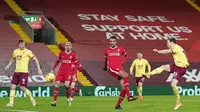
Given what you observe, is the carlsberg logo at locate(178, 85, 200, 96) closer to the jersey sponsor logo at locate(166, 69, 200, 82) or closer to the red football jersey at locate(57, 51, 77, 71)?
the jersey sponsor logo at locate(166, 69, 200, 82)

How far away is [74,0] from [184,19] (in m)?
8.96

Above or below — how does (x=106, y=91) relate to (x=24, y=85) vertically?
below

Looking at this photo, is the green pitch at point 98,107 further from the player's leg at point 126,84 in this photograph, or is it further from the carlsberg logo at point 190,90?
the carlsberg logo at point 190,90

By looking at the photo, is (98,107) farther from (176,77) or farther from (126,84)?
(176,77)

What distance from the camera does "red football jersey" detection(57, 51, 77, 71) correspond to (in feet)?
73.7

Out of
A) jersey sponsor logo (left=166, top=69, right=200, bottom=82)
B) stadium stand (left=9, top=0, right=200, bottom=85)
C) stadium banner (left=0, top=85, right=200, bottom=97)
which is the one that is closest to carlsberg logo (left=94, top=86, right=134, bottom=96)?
stadium banner (left=0, top=85, right=200, bottom=97)

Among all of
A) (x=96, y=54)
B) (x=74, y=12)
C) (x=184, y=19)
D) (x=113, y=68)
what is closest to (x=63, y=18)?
(x=74, y=12)

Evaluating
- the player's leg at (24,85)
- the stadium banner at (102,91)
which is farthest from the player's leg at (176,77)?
the stadium banner at (102,91)

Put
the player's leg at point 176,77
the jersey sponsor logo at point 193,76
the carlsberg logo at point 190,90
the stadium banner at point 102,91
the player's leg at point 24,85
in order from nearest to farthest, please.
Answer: the player's leg at point 176,77 < the player's leg at point 24,85 < the stadium banner at point 102,91 < the carlsberg logo at point 190,90 < the jersey sponsor logo at point 193,76

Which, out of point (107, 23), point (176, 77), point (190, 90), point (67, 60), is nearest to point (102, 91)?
point (190, 90)

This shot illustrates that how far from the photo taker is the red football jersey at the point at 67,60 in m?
22.5

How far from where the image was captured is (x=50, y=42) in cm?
4297

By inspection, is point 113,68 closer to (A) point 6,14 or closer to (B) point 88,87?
(B) point 88,87

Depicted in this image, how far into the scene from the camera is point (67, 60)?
22.5 meters
